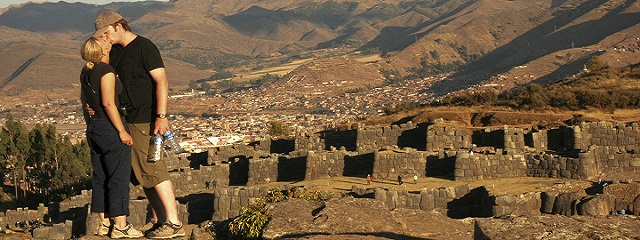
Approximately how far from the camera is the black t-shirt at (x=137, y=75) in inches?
481

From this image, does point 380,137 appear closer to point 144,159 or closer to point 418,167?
point 418,167

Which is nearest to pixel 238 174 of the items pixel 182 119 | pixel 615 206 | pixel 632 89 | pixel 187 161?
pixel 187 161

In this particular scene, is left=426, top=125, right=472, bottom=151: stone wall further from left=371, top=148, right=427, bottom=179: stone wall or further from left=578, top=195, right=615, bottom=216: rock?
left=578, top=195, right=615, bottom=216: rock

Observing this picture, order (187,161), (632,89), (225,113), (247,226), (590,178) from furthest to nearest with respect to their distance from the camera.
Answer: (225,113) < (632,89) < (187,161) < (590,178) < (247,226)

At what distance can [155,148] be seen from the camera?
1231 cm

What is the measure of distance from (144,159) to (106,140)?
23.8 inches

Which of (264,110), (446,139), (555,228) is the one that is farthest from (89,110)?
(264,110)

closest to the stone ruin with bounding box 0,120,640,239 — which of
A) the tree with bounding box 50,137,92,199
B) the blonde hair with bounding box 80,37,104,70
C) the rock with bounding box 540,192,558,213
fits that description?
the rock with bounding box 540,192,558,213

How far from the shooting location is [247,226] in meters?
13.2

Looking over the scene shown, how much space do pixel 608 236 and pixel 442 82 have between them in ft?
538

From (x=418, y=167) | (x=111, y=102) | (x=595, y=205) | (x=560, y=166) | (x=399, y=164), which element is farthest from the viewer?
(x=399, y=164)

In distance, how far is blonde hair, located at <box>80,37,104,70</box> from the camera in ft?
38.9

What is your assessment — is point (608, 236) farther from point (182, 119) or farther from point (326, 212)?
point (182, 119)

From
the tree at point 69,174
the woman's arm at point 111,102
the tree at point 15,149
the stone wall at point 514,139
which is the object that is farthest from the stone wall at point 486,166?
the tree at point 15,149
